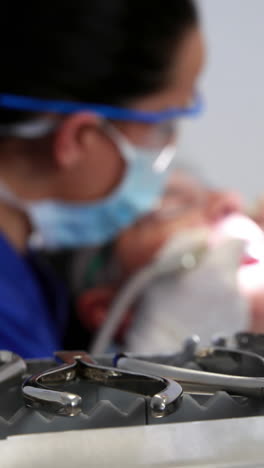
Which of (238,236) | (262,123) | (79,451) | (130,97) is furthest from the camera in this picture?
(262,123)

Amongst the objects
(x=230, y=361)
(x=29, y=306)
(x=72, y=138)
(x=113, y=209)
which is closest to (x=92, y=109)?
(x=72, y=138)

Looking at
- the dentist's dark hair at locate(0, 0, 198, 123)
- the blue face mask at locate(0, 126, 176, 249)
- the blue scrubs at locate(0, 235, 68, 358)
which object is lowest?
the blue scrubs at locate(0, 235, 68, 358)

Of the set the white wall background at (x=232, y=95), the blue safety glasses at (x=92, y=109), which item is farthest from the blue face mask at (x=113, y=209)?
the white wall background at (x=232, y=95)

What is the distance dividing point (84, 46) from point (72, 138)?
0.14 m

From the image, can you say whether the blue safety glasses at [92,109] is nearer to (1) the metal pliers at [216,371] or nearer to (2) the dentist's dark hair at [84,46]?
(2) the dentist's dark hair at [84,46]

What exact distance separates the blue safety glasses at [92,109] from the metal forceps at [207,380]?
24.4 inches

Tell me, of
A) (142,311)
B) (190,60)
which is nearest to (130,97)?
(190,60)

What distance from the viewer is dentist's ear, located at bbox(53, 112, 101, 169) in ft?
3.03

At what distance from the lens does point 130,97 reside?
36.5 inches

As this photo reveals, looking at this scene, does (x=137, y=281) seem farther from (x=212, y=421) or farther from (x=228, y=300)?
(x=212, y=421)

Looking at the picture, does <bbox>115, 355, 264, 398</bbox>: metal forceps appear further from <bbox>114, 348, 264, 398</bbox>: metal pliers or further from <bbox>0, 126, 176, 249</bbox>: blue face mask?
<bbox>0, 126, 176, 249</bbox>: blue face mask

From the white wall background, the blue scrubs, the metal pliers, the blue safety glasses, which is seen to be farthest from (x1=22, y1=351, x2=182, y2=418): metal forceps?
the white wall background

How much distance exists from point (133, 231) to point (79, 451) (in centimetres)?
77

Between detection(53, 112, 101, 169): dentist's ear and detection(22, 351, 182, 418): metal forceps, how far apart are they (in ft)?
1.97
